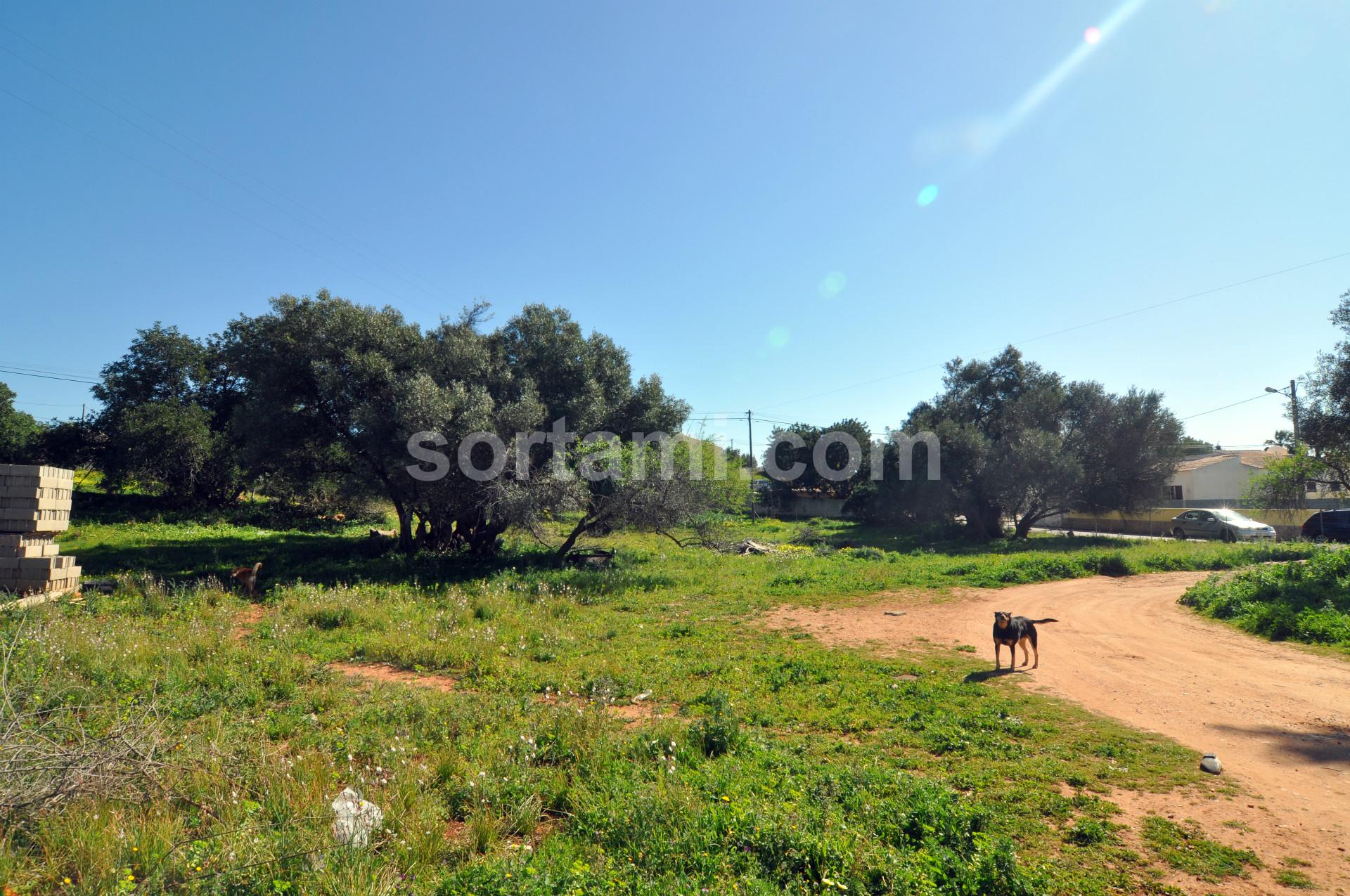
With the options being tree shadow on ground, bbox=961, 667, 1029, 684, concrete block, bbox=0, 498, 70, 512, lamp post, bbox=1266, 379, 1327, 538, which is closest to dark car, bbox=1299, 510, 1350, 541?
lamp post, bbox=1266, 379, 1327, 538

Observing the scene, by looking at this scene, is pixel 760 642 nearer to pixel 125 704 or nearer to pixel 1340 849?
pixel 1340 849

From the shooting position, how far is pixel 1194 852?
13.6 ft

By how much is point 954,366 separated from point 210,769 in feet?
129

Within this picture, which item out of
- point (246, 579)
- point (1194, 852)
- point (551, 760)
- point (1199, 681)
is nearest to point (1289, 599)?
point (1199, 681)

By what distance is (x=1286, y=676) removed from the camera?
858 cm

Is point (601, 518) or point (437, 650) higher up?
point (601, 518)

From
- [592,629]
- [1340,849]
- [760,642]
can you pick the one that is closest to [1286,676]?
[1340,849]

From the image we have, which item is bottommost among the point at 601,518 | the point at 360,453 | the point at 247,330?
the point at 601,518

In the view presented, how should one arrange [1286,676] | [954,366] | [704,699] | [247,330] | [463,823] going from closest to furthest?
[463,823] < [704,699] < [1286,676] < [247,330] < [954,366]

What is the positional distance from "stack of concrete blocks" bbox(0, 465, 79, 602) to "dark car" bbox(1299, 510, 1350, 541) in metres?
37.3

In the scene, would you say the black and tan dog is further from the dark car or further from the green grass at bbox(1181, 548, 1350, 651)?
the dark car

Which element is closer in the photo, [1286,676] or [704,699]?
[704,699]

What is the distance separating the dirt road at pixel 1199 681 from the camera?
4758mm

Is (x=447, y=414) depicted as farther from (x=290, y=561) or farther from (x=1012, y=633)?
(x=1012, y=633)
